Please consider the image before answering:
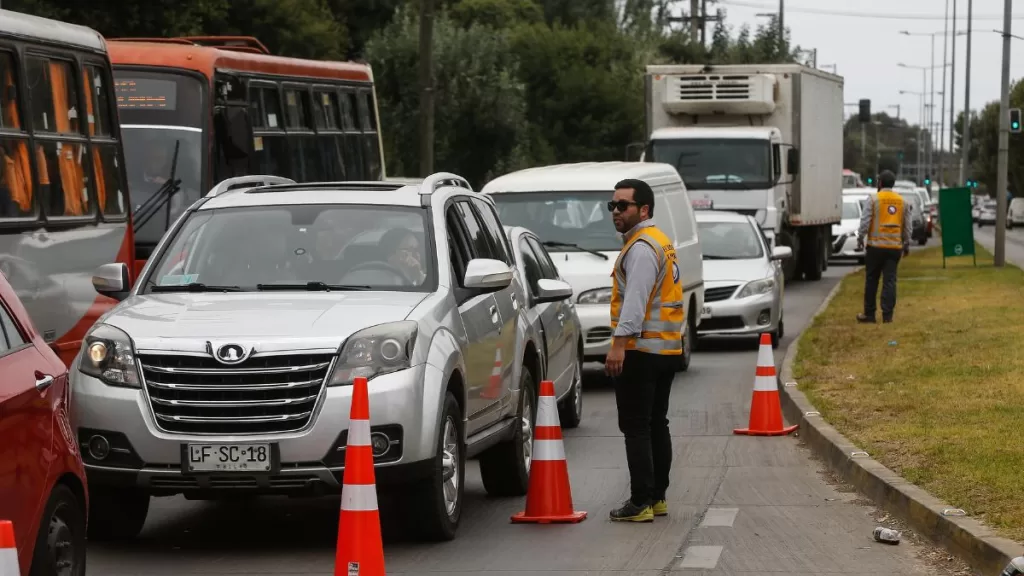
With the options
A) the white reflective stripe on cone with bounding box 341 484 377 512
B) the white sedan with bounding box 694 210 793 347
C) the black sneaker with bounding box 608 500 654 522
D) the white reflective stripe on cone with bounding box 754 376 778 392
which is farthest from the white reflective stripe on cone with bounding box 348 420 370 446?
the white sedan with bounding box 694 210 793 347

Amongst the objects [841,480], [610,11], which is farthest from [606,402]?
[610,11]

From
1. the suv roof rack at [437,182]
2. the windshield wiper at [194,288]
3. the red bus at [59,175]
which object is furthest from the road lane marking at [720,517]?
the red bus at [59,175]

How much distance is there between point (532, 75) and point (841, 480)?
6102cm

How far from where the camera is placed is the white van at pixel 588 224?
56.8 ft

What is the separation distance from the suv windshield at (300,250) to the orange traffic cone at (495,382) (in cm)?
72

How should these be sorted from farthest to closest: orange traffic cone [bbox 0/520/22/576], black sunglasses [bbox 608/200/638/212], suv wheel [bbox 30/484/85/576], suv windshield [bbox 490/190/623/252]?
1. suv windshield [bbox 490/190/623/252]
2. black sunglasses [bbox 608/200/638/212]
3. suv wheel [bbox 30/484/85/576]
4. orange traffic cone [bbox 0/520/22/576]

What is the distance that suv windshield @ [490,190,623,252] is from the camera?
18078 millimetres

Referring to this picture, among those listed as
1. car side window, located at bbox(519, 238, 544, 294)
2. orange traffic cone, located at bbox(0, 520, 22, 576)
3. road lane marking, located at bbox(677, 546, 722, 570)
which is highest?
orange traffic cone, located at bbox(0, 520, 22, 576)

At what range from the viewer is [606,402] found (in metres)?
16.6

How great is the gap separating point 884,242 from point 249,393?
16043mm

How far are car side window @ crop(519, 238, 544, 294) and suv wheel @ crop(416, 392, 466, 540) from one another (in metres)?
4.09

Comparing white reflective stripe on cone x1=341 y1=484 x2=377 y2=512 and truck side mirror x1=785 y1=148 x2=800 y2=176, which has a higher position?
white reflective stripe on cone x1=341 y1=484 x2=377 y2=512

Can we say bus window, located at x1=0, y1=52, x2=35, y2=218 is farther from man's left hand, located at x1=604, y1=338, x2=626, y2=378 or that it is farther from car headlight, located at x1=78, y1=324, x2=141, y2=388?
man's left hand, located at x1=604, y1=338, x2=626, y2=378

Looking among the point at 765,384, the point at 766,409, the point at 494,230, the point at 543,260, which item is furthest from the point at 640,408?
the point at 543,260
